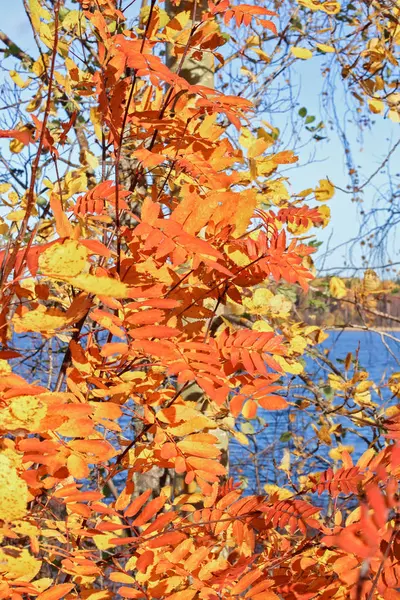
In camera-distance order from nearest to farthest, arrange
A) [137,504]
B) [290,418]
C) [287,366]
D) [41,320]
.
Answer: [41,320] → [137,504] → [287,366] → [290,418]

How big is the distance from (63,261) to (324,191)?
3.61 ft

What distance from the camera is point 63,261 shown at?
0.71 m

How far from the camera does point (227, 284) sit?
110 cm

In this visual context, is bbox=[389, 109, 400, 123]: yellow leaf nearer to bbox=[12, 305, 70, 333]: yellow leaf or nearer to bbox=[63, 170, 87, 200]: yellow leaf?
bbox=[63, 170, 87, 200]: yellow leaf

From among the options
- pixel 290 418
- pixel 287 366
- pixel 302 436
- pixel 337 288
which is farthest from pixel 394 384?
pixel 302 436

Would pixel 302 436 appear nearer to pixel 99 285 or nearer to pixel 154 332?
pixel 154 332

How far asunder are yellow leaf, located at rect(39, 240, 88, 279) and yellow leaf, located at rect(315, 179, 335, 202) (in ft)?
3.49

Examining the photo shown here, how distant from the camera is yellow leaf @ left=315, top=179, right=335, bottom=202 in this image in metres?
1.65

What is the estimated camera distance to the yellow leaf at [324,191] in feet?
5.40

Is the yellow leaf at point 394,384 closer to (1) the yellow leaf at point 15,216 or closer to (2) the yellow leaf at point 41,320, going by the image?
(1) the yellow leaf at point 15,216

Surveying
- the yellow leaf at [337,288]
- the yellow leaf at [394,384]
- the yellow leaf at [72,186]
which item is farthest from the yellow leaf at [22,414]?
the yellow leaf at [337,288]

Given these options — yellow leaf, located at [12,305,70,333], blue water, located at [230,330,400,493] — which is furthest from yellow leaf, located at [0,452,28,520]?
blue water, located at [230,330,400,493]

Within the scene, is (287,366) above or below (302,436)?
above

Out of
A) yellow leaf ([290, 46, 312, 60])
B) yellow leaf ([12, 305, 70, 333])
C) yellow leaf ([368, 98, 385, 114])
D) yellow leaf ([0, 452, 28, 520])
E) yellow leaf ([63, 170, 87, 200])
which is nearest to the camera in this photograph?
yellow leaf ([0, 452, 28, 520])
